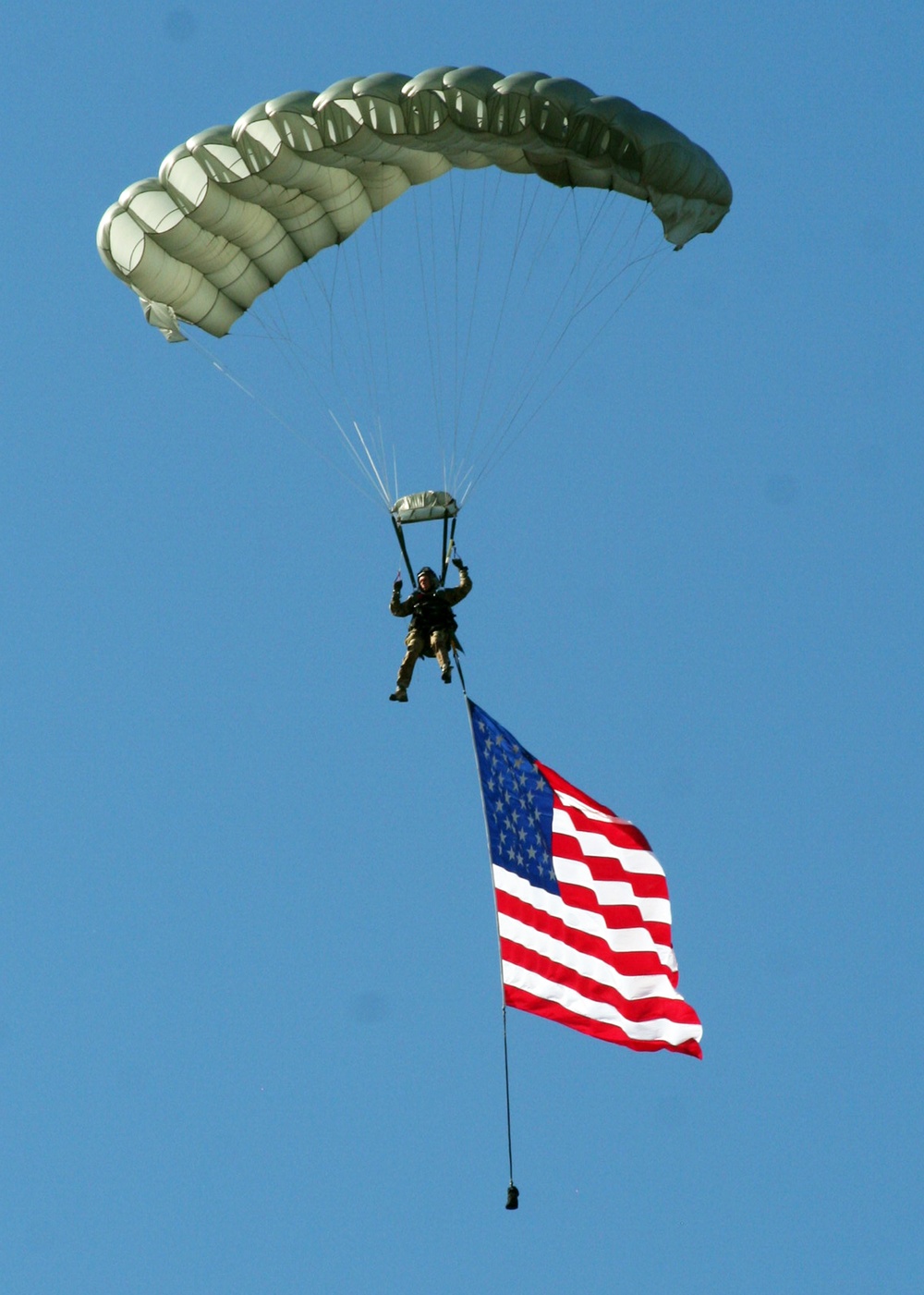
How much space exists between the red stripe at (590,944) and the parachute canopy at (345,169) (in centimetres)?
665

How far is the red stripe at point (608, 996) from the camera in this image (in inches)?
1080

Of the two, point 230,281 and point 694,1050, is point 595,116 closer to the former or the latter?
point 230,281

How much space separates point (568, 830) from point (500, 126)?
6993 millimetres

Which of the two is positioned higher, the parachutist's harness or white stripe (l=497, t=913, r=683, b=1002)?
the parachutist's harness

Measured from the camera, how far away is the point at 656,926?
93.0 ft

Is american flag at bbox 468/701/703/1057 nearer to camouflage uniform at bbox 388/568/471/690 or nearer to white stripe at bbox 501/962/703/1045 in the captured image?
white stripe at bbox 501/962/703/1045

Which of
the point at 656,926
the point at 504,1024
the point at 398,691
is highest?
the point at 398,691

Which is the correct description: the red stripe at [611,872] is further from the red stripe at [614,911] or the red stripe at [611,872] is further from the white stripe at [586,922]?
the white stripe at [586,922]

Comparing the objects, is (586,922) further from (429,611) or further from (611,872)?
(429,611)

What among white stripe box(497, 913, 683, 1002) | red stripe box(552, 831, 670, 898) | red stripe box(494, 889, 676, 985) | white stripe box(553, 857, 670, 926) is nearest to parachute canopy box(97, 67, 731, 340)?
red stripe box(552, 831, 670, 898)

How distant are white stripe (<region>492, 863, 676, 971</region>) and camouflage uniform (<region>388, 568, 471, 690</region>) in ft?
7.04

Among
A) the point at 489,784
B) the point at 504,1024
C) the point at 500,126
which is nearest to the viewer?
the point at 504,1024

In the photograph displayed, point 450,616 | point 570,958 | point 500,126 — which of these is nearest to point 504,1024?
point 570,958

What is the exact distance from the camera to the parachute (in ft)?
87.2
